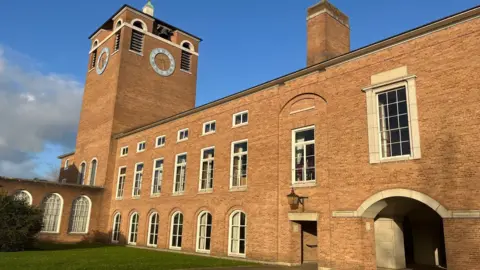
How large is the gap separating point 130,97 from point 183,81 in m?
6.09

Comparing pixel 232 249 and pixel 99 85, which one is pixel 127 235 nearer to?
pixel 232 249

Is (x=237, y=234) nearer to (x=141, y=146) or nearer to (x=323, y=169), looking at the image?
(x=323, y=169)

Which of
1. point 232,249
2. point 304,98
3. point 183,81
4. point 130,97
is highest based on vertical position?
point 183,81

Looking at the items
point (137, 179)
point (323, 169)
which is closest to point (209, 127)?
point (137, 179)

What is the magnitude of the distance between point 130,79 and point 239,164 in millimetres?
17037

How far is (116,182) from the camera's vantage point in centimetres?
2975

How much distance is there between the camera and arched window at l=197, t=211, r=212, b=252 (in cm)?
2017

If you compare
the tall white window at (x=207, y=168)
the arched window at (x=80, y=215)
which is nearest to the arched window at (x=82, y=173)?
the arched window at (x=80, y=215)

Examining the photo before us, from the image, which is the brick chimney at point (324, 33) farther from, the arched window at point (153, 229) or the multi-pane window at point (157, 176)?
the arched window at point (153, 229)

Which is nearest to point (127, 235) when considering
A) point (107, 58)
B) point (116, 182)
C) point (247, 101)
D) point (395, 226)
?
point (116, 182)

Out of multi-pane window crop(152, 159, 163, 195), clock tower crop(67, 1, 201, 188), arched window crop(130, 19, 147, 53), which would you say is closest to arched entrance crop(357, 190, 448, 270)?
multi-pane window crop(152, 159, 163, 195)

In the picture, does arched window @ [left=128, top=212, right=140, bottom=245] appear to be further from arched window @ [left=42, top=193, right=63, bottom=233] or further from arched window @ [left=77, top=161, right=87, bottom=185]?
arched window @ [left=77, top=161, right=87, bottom=185]

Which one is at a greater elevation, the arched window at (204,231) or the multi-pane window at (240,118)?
the multi-pane window at (240,118)

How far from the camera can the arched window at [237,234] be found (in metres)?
18.1
